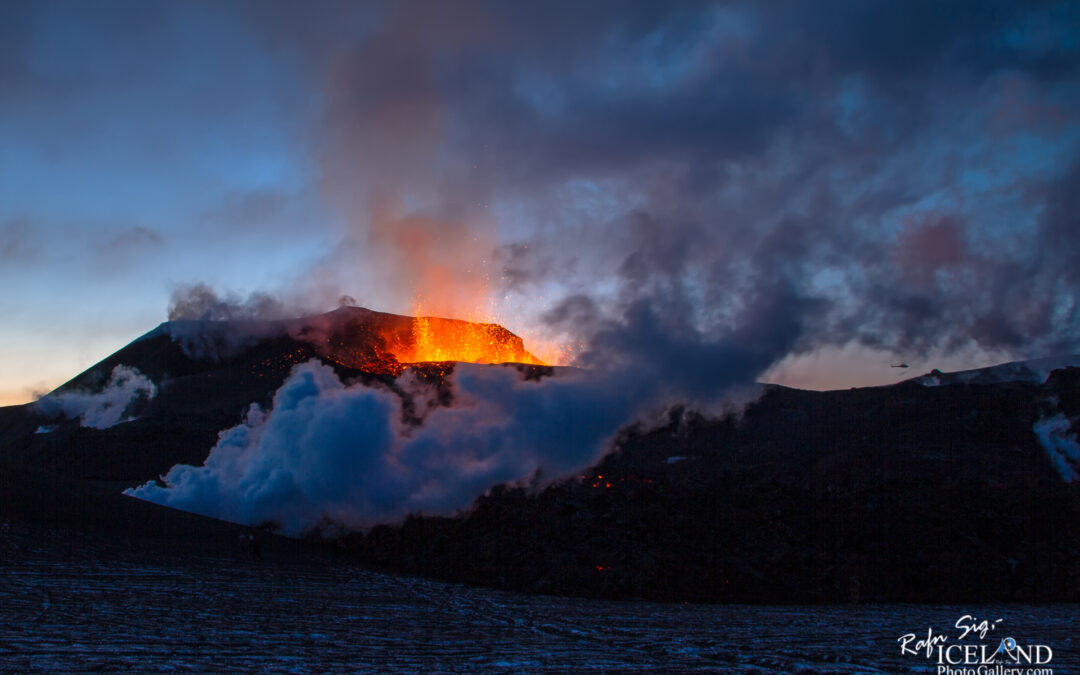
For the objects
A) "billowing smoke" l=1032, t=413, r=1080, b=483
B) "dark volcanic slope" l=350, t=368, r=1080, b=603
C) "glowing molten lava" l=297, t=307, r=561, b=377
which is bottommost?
"dark volcanic slope" l=350, t=368, r=1080, b=603

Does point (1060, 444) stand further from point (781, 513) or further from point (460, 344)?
point (460, 344)

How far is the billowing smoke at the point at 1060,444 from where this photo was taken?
173ft

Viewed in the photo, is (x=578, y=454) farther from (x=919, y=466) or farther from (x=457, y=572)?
(x=919, y=466)

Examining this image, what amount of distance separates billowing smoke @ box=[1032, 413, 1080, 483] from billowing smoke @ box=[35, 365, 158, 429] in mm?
103862

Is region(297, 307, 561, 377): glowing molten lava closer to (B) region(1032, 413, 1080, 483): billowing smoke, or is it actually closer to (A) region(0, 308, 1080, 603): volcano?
(A) region(0, 308, 1080, 603): volcano

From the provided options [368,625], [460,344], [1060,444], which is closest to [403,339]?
[460,344]

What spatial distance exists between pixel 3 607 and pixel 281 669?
9.66m

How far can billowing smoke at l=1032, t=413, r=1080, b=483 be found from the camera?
173 ft

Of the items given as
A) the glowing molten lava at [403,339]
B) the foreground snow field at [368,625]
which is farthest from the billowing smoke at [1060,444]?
the glowing molten lava at [403,339]

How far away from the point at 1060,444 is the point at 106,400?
117 m

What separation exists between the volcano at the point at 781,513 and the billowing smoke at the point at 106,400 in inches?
2115

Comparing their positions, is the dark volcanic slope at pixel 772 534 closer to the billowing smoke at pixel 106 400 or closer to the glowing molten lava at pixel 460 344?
the glowing molten lava at pixel 460 344

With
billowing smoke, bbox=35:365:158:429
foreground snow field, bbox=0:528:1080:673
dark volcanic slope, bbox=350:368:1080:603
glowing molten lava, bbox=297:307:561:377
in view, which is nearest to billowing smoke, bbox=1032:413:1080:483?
dark volcanic slope, bbox=350:368:1080:603

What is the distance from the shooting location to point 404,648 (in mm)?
17562
